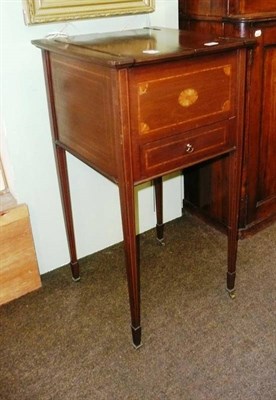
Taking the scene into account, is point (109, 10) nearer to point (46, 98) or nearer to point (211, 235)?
point (46, 98)

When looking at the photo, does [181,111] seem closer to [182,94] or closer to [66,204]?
[182,94]

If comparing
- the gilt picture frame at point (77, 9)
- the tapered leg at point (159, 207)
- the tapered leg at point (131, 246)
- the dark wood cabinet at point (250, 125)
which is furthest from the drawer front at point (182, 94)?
the tapered leg at point (159, 207)

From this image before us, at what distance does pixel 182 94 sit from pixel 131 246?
0.45 meters

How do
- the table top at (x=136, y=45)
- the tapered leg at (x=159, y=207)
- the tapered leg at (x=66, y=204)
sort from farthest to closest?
1. the tapered leg at (x=159, y=207)
2. the tapered leg at (x=66, y=204)
3. the table top at (x=136, y=45)

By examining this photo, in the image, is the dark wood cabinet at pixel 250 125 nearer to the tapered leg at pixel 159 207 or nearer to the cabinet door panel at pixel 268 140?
the cabinet door panel at pixel 268 140

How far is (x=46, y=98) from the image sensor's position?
149cm

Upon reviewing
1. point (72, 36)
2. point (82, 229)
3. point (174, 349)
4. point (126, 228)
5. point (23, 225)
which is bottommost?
point (174, 349)

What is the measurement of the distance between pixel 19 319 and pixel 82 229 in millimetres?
443

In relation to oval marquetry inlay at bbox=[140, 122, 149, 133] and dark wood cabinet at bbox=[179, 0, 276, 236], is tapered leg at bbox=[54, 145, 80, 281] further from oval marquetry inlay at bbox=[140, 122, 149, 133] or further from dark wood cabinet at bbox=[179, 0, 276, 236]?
dark wood cabinet at bbox=[179, 0, 276, 236]

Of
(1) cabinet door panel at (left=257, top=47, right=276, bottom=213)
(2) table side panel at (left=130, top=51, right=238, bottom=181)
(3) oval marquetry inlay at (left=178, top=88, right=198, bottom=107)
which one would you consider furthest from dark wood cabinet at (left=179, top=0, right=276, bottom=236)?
(3) oval marquetry inlay at (left=178, top=88, right=198, bottom=107)

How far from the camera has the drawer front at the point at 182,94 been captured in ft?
3.58

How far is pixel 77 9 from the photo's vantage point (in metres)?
1.45

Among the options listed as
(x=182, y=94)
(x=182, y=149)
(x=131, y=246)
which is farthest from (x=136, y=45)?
(x=131, y=246)

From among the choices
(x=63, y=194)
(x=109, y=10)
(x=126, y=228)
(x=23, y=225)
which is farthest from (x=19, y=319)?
(x=109, y=10)
